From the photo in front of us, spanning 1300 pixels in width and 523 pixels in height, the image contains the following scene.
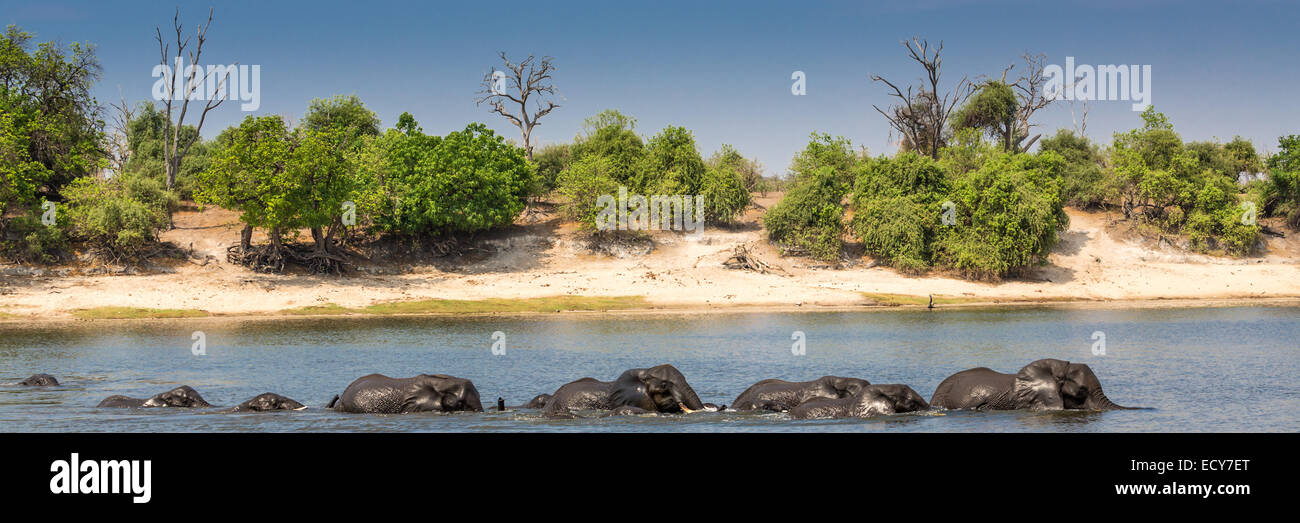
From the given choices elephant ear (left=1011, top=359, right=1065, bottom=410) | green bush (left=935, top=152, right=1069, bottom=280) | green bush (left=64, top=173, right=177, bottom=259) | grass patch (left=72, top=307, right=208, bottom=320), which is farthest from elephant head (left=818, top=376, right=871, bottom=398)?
green bush (left=64, top=173, right=177, bottom=259)

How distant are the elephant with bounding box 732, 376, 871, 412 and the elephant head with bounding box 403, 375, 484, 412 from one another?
15.8 feet

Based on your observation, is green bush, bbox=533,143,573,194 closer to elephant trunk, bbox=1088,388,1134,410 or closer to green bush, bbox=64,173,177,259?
green bush, bbox=64,173,177,259

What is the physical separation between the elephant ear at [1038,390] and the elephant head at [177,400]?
49.5 ft

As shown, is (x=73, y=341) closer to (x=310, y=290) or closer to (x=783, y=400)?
(x=310, y=290)

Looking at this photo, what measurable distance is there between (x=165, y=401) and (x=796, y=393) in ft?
38.7

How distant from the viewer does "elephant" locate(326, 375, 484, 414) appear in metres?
18.9

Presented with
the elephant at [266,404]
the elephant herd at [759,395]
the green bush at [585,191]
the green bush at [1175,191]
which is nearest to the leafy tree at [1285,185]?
the green bush at [1175,191]

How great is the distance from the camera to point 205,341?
3391cm

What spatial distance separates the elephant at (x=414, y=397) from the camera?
18.9m

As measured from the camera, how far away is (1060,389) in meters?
18.6

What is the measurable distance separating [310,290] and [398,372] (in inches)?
892

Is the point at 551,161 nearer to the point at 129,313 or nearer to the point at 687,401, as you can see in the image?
the point at 129,313

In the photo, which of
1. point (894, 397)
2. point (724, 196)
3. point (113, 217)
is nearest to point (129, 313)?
point (113, 217)
